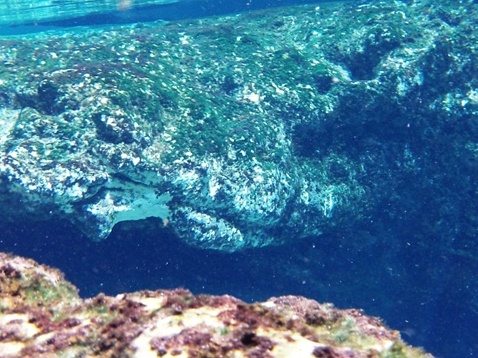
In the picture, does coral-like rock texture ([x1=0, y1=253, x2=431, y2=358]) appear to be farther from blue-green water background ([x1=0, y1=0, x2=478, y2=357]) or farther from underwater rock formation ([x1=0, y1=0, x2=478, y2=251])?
blue-green water background ([x1=0, y1=0, x2=478, y2=357])

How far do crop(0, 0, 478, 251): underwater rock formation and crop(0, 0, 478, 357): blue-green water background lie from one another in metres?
0.88

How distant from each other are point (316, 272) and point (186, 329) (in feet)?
27.9

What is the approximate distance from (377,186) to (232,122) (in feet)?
14.3

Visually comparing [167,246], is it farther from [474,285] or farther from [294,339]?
[474,285]

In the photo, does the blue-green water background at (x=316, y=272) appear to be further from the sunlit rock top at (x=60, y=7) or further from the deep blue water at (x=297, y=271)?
the sunlit rock top at (x=60, y=7)

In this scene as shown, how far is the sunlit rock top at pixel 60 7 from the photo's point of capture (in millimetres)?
18719

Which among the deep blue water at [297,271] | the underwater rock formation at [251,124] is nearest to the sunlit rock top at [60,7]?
the underwater rock formation at [251,124]

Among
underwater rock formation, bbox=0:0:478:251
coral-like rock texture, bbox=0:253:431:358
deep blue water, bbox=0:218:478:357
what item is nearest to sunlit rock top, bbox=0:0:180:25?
underwater rock formation, bbox=0:0:478:251

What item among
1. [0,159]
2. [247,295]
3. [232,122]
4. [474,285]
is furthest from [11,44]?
[474,285]

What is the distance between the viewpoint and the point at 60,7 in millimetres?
19266

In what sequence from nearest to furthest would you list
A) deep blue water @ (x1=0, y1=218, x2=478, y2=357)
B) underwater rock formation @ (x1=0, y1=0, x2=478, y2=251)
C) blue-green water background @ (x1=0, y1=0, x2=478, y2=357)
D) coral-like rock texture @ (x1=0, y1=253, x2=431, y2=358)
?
1. coral-like rock texture @ (x1=0, y1=253, x2=431, y2=358)
2. underwater rock formation @ (x1=0, y1=0, x2=478, y2=251)
3. deep blue water @ (x1=0, y1=218, x2=478, y2=357)
4. blue-green water background @ (x1=0, y1=0, x2=478, y2=357)

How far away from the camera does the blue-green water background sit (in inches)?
355

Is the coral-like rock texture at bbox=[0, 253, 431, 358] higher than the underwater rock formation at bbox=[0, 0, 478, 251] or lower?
lower

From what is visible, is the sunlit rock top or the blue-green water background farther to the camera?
the sunlit rock top
